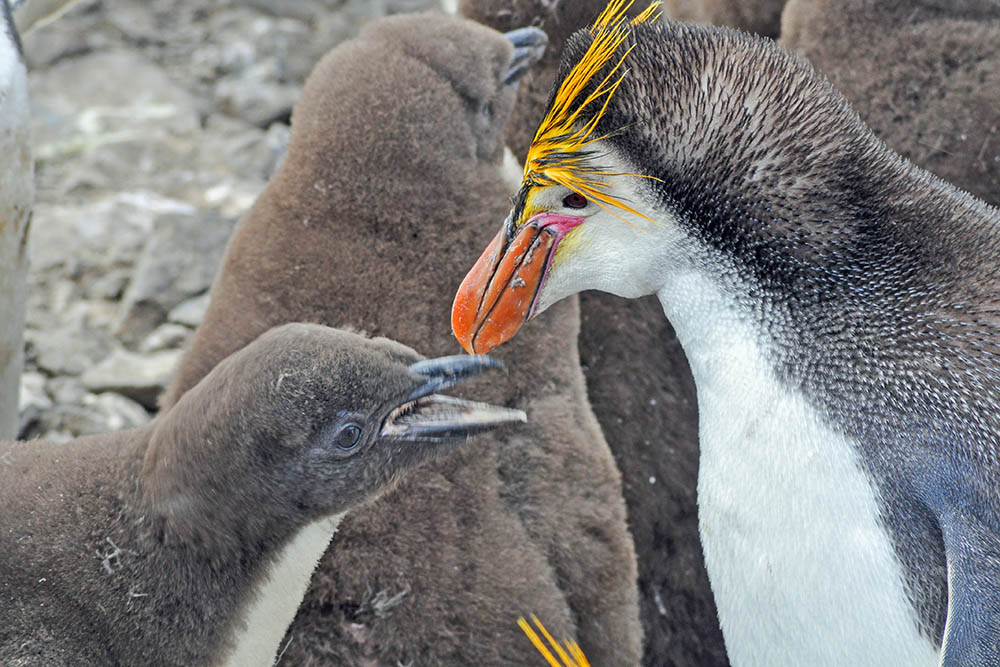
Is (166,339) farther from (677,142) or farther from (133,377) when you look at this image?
(677,142)

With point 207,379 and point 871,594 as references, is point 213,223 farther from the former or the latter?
point 871,594

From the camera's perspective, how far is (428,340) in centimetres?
286

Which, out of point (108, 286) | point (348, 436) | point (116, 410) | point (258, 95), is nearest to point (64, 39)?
point (258, 95)

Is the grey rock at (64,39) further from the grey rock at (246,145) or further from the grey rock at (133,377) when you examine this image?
the grey rock at (133,377)

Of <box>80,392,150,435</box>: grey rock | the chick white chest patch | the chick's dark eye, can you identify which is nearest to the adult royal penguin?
the chick white chest patch

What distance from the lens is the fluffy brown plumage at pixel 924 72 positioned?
3.22m

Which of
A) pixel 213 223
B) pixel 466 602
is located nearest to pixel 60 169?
pixel 213 223

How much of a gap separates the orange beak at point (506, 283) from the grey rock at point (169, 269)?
2193mm

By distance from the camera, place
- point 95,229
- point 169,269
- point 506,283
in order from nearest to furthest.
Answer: point 506,283 → point 169,269 → point 95,229

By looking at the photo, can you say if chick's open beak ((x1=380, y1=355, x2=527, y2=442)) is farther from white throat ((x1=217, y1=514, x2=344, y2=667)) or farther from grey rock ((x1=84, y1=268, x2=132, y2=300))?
grey rock ((x1=84, y1=268, x2=132, y2=300))

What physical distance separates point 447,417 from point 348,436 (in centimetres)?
21

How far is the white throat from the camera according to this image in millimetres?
2320

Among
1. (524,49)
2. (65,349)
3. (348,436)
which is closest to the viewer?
(348,436)

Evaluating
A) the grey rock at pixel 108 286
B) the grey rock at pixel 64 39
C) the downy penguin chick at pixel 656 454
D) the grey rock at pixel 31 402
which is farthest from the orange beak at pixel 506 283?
the grey rock at pixel 64 39
